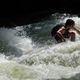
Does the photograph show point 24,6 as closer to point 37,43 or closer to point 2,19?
point 2,19

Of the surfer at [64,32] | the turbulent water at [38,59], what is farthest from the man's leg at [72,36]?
the turbulent water at [38,59]

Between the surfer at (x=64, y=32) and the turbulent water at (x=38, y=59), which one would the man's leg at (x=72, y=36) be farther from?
the turbulent water at (x=38, y=59)

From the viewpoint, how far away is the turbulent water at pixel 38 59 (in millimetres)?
6369

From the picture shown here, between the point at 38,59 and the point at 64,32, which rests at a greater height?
the point at 64,32

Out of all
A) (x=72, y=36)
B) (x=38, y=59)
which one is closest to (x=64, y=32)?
(x=72, y=36)

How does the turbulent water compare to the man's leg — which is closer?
the turbulent water

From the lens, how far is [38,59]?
7.37 m

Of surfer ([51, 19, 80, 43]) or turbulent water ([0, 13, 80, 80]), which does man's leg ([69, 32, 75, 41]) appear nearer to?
surfer ([51, 19, 80, 43])

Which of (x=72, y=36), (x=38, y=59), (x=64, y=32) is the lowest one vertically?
(x=38, y=59)

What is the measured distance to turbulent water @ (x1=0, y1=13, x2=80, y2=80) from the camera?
6.37 meters

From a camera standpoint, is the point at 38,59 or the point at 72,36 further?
the point at 72,36

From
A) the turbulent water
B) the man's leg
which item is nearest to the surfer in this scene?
the man's leg

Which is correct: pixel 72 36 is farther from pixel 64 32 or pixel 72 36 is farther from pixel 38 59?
pixel 38 59

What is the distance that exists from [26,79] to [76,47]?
2.02m
